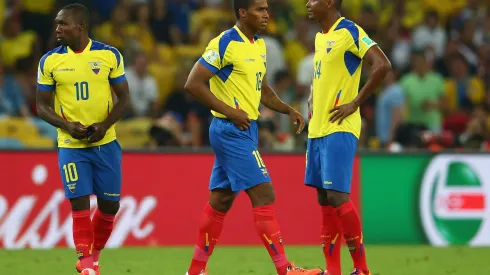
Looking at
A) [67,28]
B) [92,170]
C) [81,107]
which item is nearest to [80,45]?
[67,28]

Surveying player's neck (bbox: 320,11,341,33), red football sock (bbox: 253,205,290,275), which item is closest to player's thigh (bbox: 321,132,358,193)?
red football sock (bbox: 253,205,290,275)

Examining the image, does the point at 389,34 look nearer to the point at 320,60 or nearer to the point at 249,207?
the point at 249,207

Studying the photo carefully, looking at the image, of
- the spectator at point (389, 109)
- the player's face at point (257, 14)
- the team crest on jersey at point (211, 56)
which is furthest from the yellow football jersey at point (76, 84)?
the spectator at point (389, 109)

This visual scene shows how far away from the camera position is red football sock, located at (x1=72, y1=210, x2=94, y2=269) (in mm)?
9570

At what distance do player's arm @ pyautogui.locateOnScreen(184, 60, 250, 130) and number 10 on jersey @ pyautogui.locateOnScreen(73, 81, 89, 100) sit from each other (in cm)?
109

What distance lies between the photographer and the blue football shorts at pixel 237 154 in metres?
9.20

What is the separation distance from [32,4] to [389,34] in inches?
262

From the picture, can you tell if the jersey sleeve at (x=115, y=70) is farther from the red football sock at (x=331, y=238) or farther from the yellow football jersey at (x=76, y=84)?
the red football sock at (x=331, y=238)

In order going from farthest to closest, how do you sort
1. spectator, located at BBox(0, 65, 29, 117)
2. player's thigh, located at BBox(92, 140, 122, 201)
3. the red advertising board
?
spectator, located at BBox(0, 65, 29, 117), the red advertising board, player's thigh, located at BBox(92, 140, 122, 201)

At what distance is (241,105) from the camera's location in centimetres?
930

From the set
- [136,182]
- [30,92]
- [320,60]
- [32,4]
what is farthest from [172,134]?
[320,60]

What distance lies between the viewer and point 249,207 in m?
14.4

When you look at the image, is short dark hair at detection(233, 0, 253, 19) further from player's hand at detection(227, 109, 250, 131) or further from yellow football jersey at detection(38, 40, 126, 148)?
yellow football jersey at detection(38, 40, 126, 148)

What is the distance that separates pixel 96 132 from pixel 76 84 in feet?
1.60
